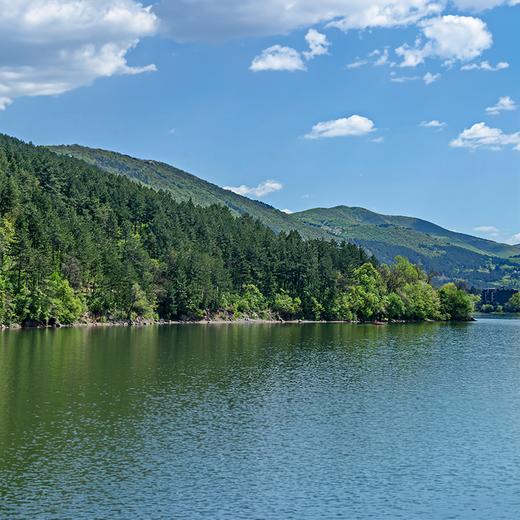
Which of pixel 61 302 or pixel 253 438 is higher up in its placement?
pixel 61 302

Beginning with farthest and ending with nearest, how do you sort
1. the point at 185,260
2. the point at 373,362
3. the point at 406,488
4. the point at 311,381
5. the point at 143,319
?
the point at 185,260
the point at 143,319
the point at 373,362
the point at 311,381
the point at 406,488

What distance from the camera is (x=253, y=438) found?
48094 millimetres

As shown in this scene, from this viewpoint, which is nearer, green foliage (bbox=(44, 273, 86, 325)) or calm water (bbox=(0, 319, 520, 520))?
calm water (bbox=(0, 319, 520, 520))

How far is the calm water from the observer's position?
3491cm

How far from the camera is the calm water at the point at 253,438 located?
34.9 meters

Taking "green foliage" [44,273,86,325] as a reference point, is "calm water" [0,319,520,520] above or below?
below

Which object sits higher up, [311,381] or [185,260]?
[185,260]

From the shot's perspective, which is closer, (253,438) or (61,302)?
(253,438)

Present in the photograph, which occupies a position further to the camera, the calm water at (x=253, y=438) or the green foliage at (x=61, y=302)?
the green foliage at (x=61, y=302)

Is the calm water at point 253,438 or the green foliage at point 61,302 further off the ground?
the green foliage at point 61,302

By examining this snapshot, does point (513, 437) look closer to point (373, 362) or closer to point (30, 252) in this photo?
point (373, 362)

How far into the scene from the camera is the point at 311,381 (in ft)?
245

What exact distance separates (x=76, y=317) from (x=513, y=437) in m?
117

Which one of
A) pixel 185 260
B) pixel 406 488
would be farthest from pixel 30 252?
pixel 406 488
